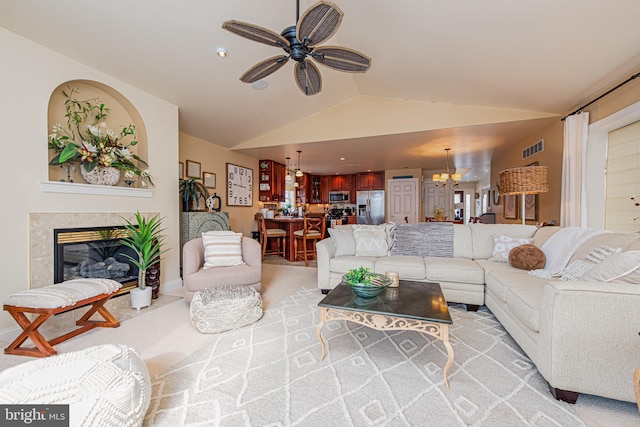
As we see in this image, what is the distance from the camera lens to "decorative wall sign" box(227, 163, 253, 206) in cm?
562

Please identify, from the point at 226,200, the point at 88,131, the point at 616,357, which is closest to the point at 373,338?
the point at 616,357

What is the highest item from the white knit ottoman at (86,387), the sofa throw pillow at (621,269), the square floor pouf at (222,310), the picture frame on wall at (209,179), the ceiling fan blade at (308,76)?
the ceiling fan blade at (308,76)

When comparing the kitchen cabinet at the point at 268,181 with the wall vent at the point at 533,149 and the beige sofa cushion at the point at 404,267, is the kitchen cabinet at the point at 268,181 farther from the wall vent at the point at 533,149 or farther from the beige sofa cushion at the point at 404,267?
the wall vent at the point at 533,149

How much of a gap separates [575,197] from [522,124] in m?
1.36

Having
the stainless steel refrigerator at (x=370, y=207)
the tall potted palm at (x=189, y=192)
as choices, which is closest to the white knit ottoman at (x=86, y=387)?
the tall potted palm at (x=189, y=192)

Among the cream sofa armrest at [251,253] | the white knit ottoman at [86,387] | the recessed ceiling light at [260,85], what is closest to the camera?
the white knit ottoman at [86,387]

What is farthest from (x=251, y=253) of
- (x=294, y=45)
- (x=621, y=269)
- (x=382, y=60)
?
(x=621, y=269)

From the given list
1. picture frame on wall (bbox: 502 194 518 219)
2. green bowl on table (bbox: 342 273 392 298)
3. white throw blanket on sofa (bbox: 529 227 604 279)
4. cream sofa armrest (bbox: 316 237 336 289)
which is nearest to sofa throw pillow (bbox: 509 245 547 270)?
white throw blanket on sofa (bbox: 529 227 604 279)

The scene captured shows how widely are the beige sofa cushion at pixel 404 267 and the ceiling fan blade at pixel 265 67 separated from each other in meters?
2.33

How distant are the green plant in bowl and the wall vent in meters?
3.83

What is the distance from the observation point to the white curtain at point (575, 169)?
3.05 m

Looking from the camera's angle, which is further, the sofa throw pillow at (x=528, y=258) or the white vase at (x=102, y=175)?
the white vase at (x=102, y=175)

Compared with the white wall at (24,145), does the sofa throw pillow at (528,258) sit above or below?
below

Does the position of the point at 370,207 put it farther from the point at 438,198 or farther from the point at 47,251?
the point at 47,251
